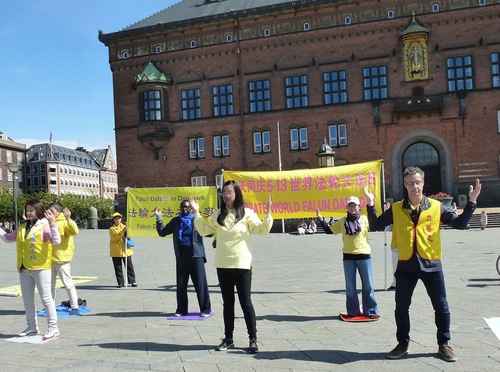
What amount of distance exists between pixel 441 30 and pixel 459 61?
8.60ft

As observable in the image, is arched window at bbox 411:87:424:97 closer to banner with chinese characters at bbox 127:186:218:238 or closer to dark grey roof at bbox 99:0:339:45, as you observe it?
dark grey roof at bbox 99:0:339:45

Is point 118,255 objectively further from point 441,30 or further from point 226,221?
point 441,30

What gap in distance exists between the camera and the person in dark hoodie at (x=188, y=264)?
8305 millimetres

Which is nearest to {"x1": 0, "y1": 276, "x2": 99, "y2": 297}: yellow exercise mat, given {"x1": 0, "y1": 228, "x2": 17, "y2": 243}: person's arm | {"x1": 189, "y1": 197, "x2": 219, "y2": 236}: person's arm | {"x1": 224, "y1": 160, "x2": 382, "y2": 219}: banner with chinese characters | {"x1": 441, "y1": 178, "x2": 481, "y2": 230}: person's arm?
{"x1": 0, "y1": 228, "x2": 17, "y2": 243}: person's arm

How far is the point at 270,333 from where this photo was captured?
6.97 meters

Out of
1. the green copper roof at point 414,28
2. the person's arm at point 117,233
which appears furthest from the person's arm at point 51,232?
the green copper roof at point 414,28

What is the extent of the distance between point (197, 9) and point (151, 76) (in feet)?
24.7

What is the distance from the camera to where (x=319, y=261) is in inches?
636

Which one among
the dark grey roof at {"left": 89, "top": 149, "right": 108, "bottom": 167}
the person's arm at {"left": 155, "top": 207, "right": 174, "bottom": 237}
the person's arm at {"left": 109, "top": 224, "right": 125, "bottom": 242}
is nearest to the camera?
the person's arm at {"left": 155, "top": 207, "right": 174, "bottom": 237}

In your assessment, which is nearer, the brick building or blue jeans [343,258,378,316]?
blue jeans [343,258,378,316]

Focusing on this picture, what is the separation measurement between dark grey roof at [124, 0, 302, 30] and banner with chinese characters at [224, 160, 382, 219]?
112 feet

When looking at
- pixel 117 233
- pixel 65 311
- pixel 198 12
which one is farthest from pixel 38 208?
pixel 198 12

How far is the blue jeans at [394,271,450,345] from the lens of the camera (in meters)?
5.52

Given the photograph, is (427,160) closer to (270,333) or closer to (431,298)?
(270,333)
